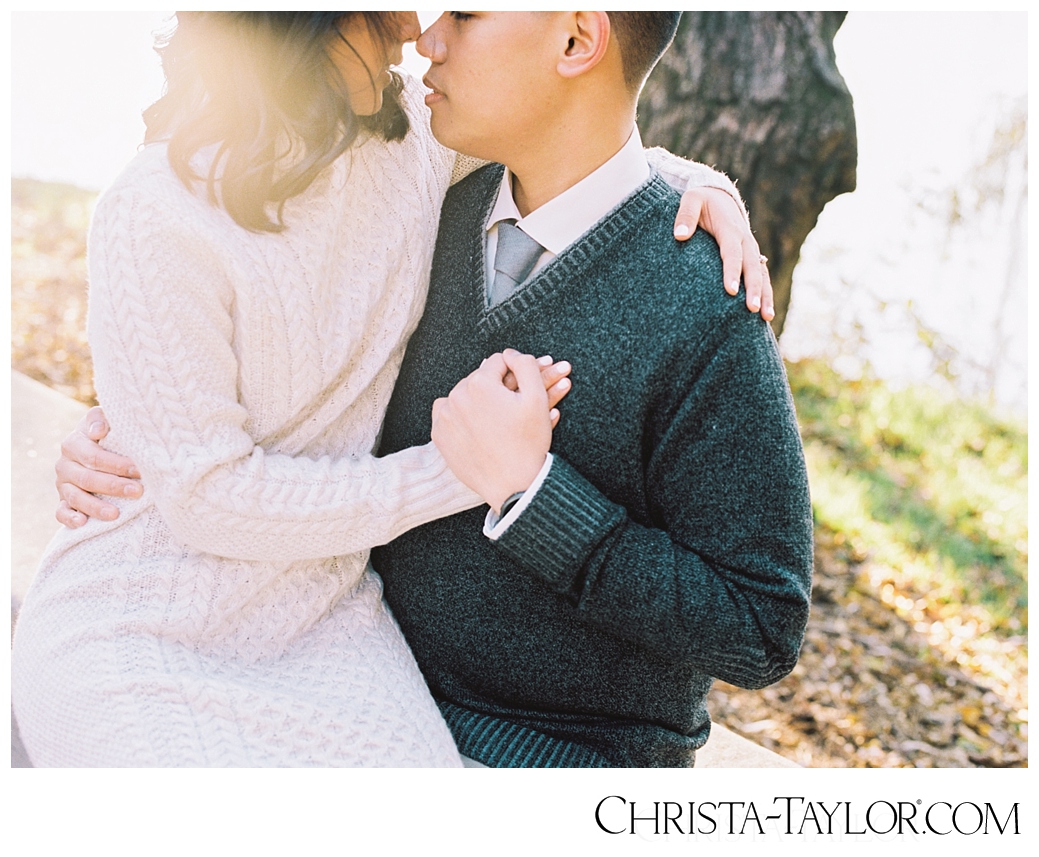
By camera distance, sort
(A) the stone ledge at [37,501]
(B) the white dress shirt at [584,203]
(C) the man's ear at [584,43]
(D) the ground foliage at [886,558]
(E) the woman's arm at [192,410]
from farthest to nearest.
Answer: (D) the ground foliage at [886,558], (A) the stone ledge at [37,501], (B) the white dress shirt at [584,203], (C) the man's ear at [584,43], (E) the woman's arm at [192,410]

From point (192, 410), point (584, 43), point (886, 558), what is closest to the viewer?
point (192, 410)

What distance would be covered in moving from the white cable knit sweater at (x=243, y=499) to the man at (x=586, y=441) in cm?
10

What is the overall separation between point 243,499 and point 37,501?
1.49 metres

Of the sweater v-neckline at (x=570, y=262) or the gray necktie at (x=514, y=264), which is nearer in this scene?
the sweater v-neckline at (x=570, y=262)

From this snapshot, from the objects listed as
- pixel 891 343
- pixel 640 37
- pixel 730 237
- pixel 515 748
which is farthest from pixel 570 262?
pixel 891 343

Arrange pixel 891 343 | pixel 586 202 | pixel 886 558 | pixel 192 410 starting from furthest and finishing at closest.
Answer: pixel 891 343 → pixel 886 558 → pixel 586 202 → pixel 192 410

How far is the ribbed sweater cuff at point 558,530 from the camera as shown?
1473 millimetres

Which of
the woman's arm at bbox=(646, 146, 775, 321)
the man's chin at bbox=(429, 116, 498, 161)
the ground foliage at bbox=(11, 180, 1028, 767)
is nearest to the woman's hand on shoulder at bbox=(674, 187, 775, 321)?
the woman's arm at bbox=(646, 146, 775, 321)

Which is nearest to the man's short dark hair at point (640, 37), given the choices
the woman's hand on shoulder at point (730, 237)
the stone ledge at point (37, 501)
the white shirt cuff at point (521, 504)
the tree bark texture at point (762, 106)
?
the woman's hand on shoulder at point (730, 237)

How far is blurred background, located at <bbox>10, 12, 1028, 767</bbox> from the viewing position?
2.98 meters

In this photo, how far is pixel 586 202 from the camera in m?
1.67

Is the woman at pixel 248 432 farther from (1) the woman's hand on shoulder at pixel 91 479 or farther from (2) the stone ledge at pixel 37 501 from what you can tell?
(2) the stone ledge at pixel 37 501

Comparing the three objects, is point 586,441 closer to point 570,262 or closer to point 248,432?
point 570,262

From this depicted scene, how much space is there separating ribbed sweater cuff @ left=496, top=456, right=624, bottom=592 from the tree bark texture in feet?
5.16
